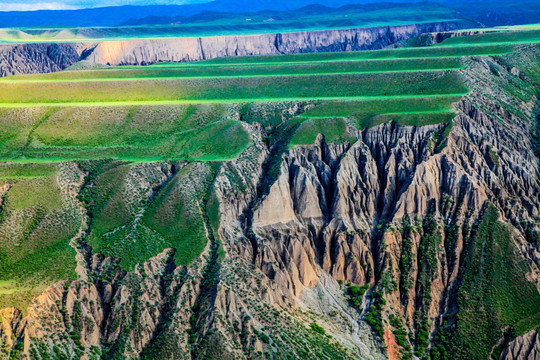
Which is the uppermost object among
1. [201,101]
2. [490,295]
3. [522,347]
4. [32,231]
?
[201,101]

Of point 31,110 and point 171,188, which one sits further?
point 31,110

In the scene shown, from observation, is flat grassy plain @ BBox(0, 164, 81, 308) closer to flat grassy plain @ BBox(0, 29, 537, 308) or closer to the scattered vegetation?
flat grassy plain @ BBox(0, 29, 537, 308)

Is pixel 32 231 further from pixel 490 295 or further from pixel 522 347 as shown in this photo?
pixel 522 347

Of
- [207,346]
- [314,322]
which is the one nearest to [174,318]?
[207,346]

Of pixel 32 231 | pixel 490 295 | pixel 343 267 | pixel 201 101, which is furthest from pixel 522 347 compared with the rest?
pixel 201 101

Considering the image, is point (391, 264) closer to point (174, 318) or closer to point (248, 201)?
point (248, 201)

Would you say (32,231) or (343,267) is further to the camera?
(343,267)
